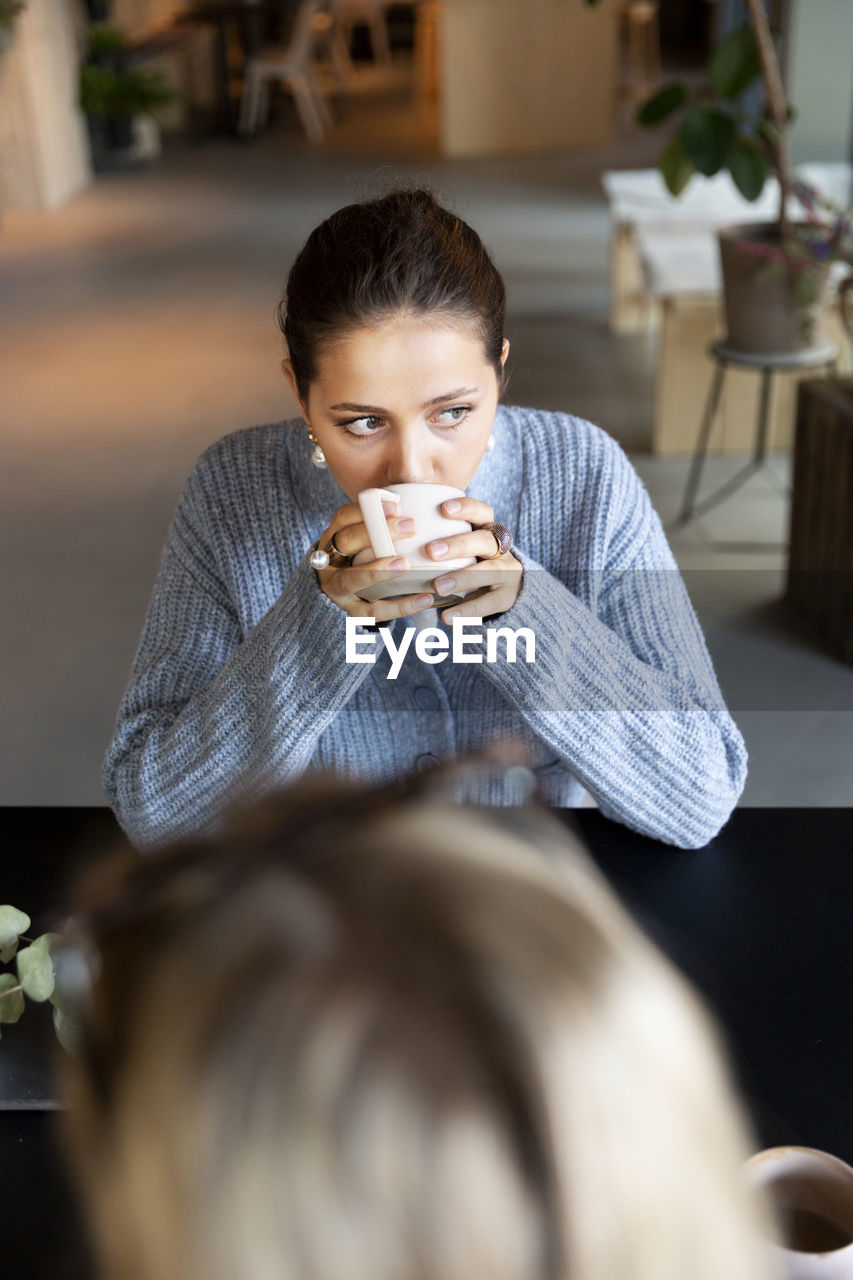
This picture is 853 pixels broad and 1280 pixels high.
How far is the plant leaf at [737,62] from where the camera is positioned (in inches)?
119

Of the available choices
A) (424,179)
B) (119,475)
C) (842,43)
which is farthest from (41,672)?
(842,43)

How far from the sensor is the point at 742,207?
473 cm

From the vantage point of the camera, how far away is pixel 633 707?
119 centimetres

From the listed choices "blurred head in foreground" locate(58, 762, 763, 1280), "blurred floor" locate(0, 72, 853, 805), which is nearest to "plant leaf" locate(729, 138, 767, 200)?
"blurred floor" locate(0, 72, 853, 805)

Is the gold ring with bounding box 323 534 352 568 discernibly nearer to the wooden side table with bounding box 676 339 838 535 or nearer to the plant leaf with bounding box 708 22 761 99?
the wooden side table with bounding box 676 339 838 535

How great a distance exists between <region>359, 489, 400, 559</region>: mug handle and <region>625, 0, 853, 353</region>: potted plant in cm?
222

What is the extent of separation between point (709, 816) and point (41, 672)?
83.7 inches

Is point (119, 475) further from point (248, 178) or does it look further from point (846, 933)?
point (248, 178)

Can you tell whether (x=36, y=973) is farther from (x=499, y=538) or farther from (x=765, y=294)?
(x=765, y=294)

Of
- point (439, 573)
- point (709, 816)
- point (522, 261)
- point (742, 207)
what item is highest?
point (439, 573)

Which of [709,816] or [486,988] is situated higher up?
[486,988]

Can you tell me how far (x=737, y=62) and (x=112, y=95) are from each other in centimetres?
612

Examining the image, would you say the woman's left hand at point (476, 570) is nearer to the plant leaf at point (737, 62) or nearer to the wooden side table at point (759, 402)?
the wooden side table at point (759, 402)

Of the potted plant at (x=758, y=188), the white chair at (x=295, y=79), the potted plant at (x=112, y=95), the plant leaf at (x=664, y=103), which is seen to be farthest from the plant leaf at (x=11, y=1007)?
the white chair at (x=295, y=79)
